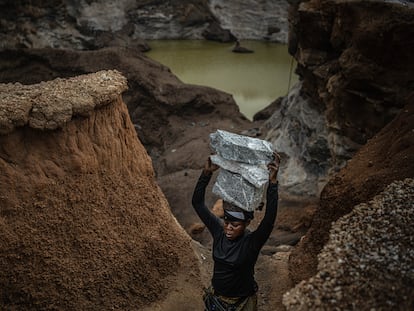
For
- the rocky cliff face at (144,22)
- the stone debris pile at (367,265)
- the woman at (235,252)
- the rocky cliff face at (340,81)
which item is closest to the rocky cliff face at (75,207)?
the woman at (235,252)

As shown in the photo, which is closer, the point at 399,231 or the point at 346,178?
the point at 399,231

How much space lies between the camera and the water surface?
19.3 meters

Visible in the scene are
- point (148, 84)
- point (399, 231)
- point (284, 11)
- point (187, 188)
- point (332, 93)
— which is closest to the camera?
point (399, 231)

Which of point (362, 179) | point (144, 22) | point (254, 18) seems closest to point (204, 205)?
point (362, 179)

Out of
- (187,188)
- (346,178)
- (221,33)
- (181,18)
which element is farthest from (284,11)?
(346,178)

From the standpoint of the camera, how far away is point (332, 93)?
9.04 meters

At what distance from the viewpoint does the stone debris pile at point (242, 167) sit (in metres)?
4.56

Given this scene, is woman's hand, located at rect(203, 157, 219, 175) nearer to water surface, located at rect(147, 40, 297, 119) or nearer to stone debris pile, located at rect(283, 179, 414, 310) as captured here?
stone debris pile, located at rect(283, 179, 414, 310)

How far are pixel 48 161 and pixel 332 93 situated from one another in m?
6.00

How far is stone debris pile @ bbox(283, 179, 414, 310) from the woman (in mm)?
739

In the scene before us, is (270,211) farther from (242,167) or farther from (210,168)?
(210,168)

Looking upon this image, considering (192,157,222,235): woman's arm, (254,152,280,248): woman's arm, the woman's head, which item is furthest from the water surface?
(254,152,280,248): woman's arm

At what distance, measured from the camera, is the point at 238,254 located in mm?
4234

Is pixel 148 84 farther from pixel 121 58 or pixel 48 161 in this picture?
pixel 48 161
